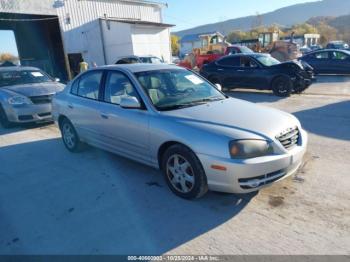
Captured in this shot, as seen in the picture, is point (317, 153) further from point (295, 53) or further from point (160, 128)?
point (295, 53)

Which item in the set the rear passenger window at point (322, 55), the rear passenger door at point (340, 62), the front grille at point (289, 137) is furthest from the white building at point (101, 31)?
the front grille at point (289, 137)

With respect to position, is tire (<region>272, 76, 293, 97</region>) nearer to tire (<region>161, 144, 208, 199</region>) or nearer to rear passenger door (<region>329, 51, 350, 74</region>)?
rear passenger door (<region>329, 51, 350, 74</region>)

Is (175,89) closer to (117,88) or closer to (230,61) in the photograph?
(117,88)

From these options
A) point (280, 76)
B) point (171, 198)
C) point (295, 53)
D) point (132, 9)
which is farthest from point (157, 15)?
point (171, 198)

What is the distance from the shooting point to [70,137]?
5770 mm

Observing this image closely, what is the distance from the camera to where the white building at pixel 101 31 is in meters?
21.8

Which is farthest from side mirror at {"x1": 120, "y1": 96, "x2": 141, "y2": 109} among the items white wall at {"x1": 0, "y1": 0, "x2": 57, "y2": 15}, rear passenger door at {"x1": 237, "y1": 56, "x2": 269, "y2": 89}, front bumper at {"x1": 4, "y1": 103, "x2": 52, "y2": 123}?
white wall at {"x1": 0, "y1": 0, "x2": 57, "y2": 15}

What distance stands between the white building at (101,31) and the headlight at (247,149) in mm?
20421

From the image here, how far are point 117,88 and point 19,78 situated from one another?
583cm

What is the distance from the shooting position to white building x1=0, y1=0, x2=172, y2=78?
21812 millimetres

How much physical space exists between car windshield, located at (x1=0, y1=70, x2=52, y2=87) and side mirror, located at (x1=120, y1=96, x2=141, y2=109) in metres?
6.09

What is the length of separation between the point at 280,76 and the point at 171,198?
8117 mm

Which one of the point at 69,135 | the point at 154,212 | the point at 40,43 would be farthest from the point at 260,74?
the point at 40,43

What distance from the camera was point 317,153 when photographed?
197 inches
